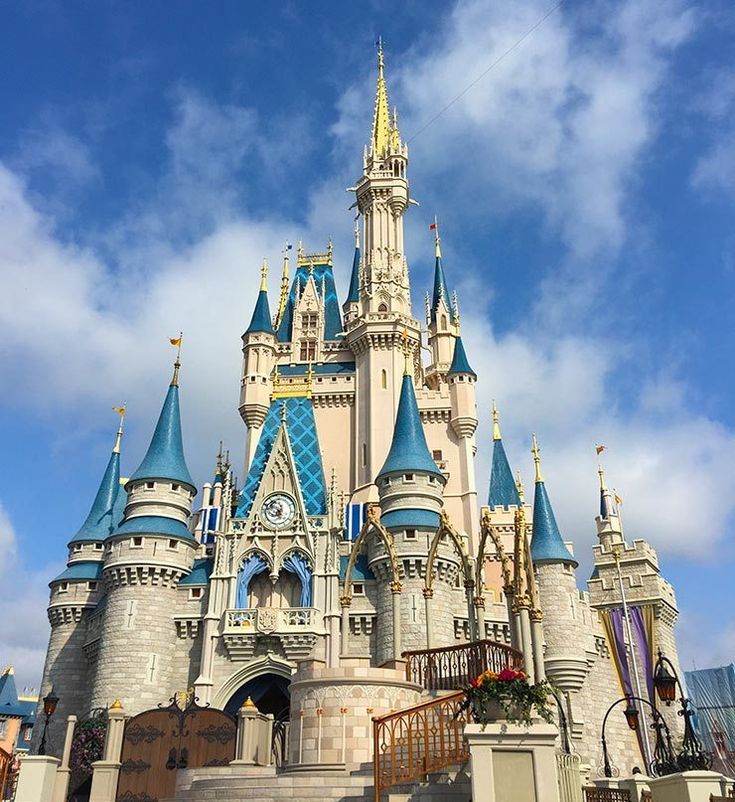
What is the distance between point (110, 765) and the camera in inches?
793

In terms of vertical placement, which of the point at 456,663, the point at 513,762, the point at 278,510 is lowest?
the point at 513,762

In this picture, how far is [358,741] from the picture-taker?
14664 mm

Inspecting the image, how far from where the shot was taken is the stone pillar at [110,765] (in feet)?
65.0

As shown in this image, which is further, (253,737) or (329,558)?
(329,558)

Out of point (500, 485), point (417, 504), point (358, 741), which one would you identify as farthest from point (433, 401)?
point (358, 741)

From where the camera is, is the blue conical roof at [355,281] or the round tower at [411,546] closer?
the round tower at [411,546]

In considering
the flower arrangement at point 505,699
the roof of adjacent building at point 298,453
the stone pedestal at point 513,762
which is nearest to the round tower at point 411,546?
the roof of adjacent building at point 298,453

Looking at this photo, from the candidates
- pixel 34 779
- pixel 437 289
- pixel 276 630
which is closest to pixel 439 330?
pixel 437 289

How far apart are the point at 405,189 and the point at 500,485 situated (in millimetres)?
19270

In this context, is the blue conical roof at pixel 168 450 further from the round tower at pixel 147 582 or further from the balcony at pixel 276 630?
the balcony at pixel 276 630

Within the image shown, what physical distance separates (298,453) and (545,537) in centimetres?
1240

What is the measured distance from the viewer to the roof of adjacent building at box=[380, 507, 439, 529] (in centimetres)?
3164

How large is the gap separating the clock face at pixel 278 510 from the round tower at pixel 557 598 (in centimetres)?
1152

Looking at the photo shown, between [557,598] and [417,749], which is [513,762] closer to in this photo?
[417,749]
